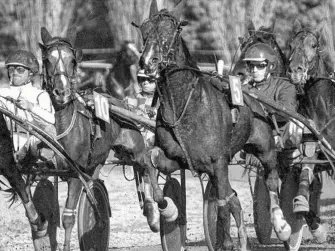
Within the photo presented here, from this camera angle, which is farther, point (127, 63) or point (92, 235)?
point (127, 63)

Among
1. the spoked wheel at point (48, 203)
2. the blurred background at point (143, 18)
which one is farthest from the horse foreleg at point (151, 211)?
the blurred background at point (143, 18)

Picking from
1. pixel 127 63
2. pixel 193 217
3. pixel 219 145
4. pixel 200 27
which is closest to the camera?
pixel 219 145

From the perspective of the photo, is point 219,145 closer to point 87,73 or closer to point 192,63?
point 192,63

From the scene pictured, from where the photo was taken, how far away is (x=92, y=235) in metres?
13.0

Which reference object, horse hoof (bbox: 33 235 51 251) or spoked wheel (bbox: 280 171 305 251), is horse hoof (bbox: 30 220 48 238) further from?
spoked wheel (bbox: 280 171 305 251)

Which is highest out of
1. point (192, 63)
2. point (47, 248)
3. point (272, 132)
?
point (192, 63)

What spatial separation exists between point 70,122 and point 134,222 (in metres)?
4.75

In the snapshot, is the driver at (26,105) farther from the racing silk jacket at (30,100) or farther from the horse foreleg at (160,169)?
the horse foreleg at (160,169)

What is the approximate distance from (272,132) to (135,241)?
2.97 metres

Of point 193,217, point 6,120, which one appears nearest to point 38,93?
point 6,120

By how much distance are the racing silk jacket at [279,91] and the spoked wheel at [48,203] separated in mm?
2201

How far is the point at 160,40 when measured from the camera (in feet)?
37.3

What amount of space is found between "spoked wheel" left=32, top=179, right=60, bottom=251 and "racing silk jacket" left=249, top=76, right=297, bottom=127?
2.20m

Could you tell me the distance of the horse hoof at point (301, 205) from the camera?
12875 millimetres
